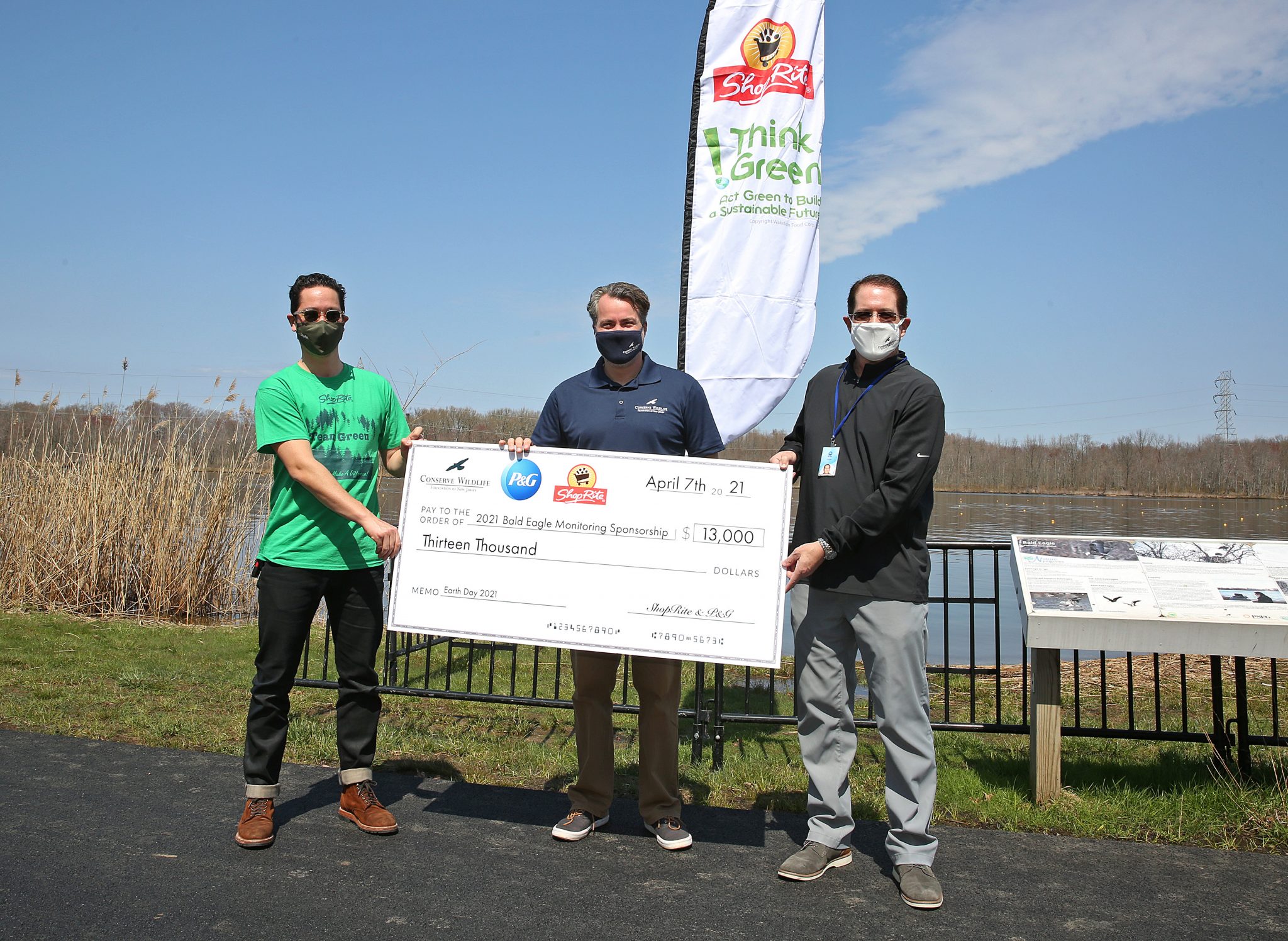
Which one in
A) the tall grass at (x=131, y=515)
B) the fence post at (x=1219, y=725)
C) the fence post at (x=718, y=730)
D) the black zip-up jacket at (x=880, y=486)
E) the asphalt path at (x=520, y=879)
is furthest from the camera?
the tall grass at (x=131, y=515)

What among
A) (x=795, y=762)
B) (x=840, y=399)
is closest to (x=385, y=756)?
(x=795, y=762)

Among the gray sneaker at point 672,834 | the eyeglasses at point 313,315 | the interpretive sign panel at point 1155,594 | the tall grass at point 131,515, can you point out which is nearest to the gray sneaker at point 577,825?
the gray sneaker at point 672,834

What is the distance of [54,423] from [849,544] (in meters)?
11.3

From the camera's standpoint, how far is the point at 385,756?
5.02m

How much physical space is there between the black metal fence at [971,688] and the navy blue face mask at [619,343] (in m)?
1.54

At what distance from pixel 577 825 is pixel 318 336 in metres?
2.40

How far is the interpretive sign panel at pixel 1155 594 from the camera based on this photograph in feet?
13.3

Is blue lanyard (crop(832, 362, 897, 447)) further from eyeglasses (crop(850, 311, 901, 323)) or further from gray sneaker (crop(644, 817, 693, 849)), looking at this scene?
gray sneaker (crop(644, 817, 693, 849))

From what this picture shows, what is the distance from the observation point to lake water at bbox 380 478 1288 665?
11.7 m

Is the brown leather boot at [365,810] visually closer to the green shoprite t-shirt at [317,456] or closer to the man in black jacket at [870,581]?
the green shoprite t-shirt at [317,456]

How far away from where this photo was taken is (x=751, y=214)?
5.35 m

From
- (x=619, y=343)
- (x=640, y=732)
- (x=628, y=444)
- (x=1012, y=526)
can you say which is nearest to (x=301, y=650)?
(x=640, y=732)

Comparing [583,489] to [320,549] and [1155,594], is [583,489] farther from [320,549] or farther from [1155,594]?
[1155,594]

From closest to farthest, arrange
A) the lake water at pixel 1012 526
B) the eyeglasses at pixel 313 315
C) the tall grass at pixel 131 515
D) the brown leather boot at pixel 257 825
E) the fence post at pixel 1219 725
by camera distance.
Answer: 1. the brown leather boot at pixel 257 825
2. the eyeglasses at pixel 313 315
3. the fence post at pixel 1219 725
4. the tall grass at pixel 131 515
5. the lake water at pixel 1012 526
